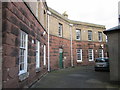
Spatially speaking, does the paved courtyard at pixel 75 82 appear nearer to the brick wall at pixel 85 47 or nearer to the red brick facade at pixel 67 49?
the red brick facade at pixel 67 49

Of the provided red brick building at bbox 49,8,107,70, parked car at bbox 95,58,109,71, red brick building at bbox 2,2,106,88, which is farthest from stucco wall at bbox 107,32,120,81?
red brick building at bbox 49,8,107,70

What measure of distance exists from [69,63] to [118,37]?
12.0m

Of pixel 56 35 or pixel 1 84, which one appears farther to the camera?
pixel 56 35

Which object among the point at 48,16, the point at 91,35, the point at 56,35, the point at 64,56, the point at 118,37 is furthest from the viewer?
the point at 91,35

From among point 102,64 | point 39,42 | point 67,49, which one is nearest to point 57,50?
point 67,49

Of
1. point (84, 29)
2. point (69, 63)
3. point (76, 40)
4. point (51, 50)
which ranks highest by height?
point (84, 29)

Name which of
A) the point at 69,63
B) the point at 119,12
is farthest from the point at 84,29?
the point at 119,12

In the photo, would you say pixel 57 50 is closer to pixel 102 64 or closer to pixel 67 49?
pixel 67 49

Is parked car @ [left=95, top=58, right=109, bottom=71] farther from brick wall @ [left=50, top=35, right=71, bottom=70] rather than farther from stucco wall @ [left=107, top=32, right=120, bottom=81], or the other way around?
stucco wall @ [left=107, top=32, right=120, bottom=81]

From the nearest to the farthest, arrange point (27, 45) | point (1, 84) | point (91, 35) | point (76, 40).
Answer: point (1, 84), point (27, 45), point (76, 40), point (91, 35)

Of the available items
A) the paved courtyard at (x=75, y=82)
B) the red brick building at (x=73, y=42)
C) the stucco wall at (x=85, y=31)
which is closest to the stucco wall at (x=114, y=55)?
the paved courtyard at (x=75, y=82)

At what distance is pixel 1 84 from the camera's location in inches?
163

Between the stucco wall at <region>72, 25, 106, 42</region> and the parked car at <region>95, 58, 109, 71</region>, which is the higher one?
the stucco wall at <region>72, 25, 106, 42</region>

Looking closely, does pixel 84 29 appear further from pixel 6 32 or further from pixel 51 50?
pixel 6 32
